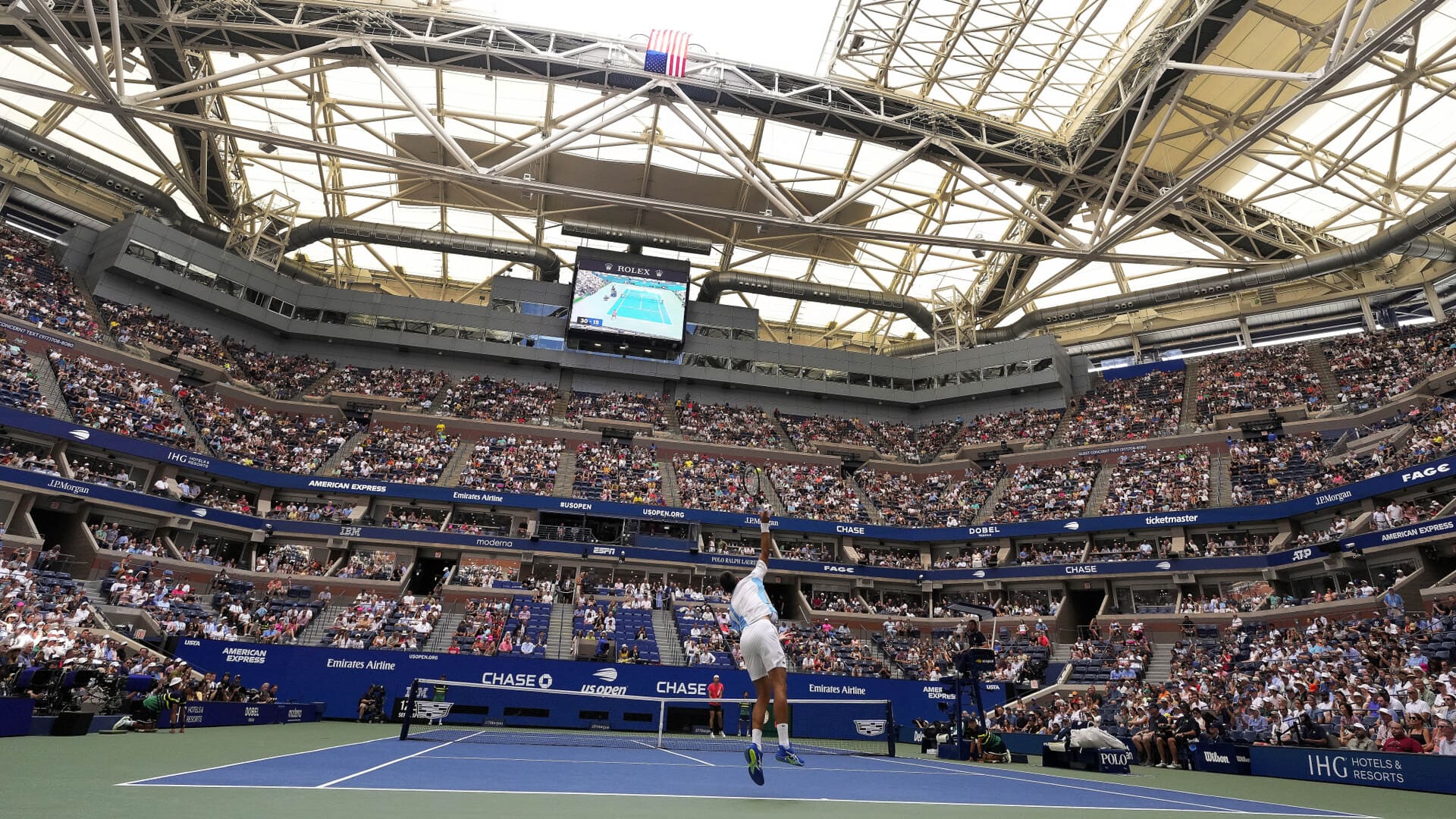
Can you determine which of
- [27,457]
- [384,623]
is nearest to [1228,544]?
[384,623]

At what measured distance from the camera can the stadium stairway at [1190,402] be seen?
4297 centimetres

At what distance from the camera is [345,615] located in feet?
101

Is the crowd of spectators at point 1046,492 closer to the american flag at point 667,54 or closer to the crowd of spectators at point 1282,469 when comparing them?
the crowd of spectators at point 1282,469

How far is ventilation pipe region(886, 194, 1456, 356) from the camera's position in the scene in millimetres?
35188

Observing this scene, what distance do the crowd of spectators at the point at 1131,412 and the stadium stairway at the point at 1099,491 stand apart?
260cm

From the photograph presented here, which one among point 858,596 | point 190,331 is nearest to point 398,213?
point 190,331

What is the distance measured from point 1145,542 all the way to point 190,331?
51375mm

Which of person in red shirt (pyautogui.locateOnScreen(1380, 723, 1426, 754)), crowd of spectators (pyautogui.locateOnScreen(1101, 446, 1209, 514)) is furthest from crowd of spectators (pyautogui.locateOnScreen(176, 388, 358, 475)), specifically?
person in red shirt (pyautogui.locateOnScreen(1380, 723, 1426, 754))

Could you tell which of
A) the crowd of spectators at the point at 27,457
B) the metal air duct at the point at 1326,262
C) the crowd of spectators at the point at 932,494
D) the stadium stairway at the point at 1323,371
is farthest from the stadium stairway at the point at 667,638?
the stadium stairway at the point at 1323,371

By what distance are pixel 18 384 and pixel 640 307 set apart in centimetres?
2938

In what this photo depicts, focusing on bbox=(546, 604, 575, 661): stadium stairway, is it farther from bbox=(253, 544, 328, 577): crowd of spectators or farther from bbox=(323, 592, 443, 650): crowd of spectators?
bbox=(253, 544, 328, 577): crowd of spectators

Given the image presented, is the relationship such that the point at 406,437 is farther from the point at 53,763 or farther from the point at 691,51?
the point at 53,763

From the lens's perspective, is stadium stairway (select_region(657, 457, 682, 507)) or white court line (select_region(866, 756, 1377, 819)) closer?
white court line (select_region(866, 756, 1377, 819))

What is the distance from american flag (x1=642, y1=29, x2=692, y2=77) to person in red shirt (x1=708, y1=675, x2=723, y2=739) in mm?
21723
